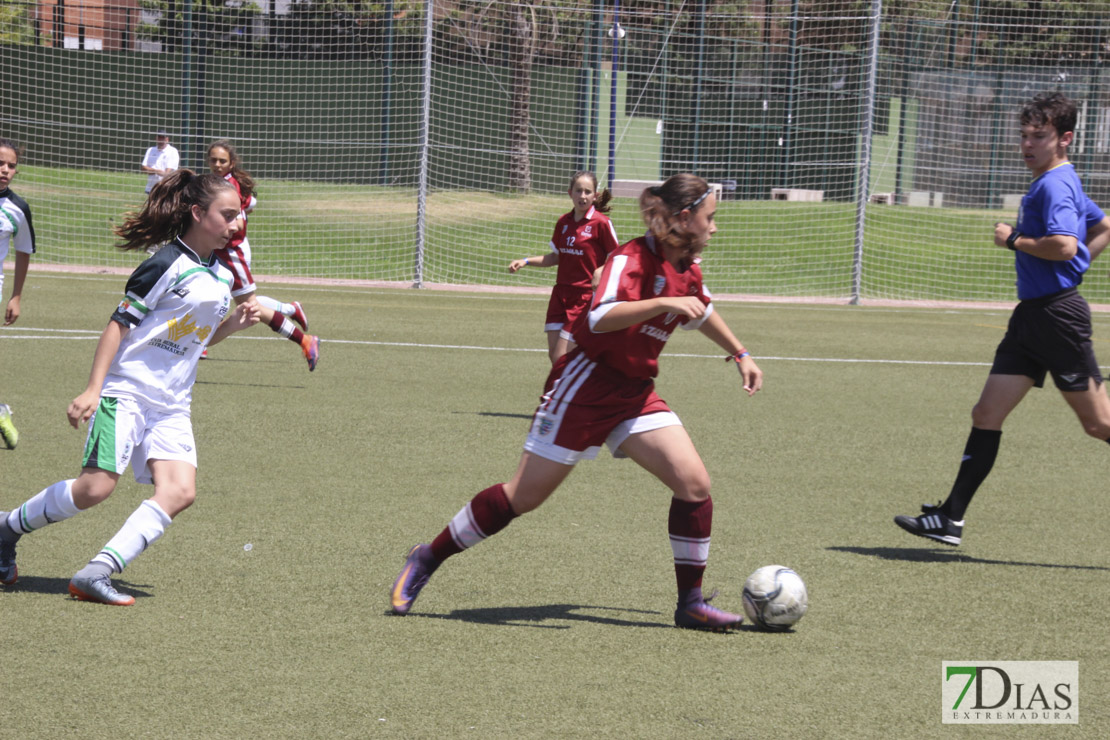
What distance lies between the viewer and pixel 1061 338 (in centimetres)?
576

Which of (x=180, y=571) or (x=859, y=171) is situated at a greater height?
(x=859, y=171)

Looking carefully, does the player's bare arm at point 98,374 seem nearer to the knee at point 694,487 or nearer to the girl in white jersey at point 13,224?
the knee at point 694,487

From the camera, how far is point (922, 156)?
1230 inches

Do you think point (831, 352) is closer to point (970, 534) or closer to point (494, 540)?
point (970, 534)

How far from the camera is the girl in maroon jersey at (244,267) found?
8.83 metres

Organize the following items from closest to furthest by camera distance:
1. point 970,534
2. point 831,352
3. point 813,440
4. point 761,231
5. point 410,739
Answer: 1. point 410,739
2. point 970,534
3. point 813,440
4. point 831,352
5. point 761,231

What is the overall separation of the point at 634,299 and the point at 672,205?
37cm

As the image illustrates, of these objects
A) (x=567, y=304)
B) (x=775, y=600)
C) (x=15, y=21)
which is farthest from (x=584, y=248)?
(x=15, y=21)

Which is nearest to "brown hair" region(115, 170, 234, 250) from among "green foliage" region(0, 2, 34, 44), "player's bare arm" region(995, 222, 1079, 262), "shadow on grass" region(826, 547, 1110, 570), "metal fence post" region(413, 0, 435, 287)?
"shadow on grass" region(826, 547, 1110, 570)

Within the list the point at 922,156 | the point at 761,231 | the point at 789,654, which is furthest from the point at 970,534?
the point at 922,156

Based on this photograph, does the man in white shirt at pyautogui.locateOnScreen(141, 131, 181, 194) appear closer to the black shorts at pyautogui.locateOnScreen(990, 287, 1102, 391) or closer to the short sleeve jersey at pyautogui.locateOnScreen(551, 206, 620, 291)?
the short sleeve jersey at pyautogui.locateOnScreen(551, 206, 620, 291)

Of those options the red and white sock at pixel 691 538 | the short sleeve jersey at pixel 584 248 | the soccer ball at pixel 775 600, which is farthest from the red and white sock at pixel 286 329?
the soccer ball at pixel 775 600

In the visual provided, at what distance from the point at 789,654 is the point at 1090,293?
2353cm

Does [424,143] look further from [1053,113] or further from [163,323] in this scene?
[163,323]
